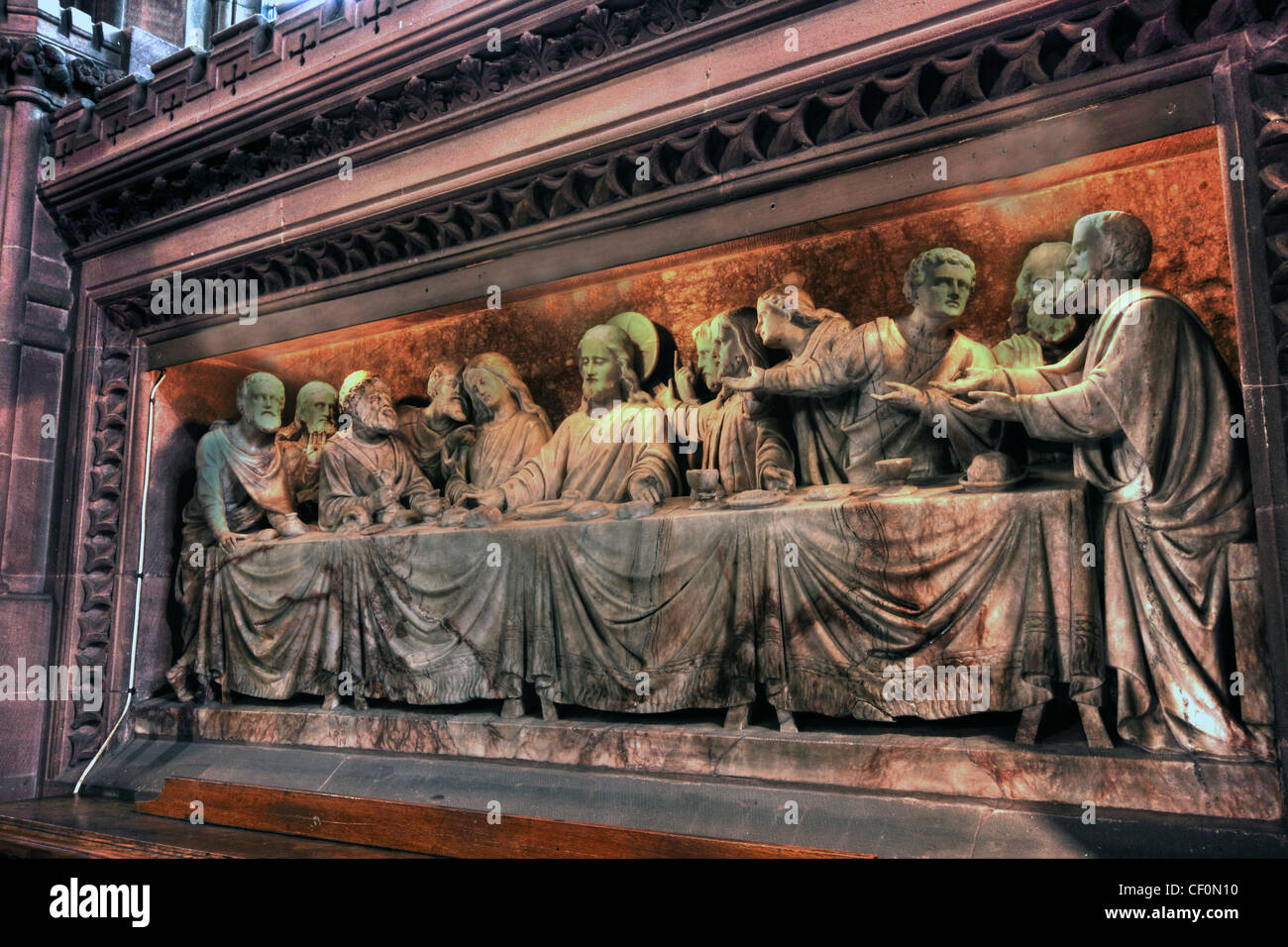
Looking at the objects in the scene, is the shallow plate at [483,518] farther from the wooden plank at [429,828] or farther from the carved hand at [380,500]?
the wooden plank at [429,828]

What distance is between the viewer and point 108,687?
22.2 ft

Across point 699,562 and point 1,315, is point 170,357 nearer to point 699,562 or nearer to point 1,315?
point 1,315

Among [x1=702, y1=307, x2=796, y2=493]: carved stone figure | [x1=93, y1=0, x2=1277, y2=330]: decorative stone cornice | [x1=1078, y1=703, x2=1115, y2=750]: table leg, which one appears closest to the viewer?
[x1=1078, y1=703, x2=1115, y2=750]: table leg

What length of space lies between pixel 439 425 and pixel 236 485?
5.43 ft

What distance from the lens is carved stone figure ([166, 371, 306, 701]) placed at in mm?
6746

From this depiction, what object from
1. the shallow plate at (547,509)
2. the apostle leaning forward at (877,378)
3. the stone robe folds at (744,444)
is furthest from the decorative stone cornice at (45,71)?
the apostle leaning forward at (877,378)

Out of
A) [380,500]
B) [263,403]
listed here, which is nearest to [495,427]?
[380,500]

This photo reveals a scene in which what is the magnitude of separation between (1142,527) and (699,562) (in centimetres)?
179

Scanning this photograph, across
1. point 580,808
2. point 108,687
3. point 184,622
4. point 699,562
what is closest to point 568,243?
point 699,562

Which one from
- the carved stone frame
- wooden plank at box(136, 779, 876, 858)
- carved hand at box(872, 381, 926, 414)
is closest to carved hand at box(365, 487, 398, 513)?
the carved stone frame

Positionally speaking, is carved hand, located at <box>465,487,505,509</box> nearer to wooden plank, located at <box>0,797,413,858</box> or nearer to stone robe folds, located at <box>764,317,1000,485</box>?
stone robe folds, located at <box>764,317,1000,485</box>

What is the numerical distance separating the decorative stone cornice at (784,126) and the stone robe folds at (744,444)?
1.11 m

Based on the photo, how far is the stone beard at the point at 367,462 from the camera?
626 centimetres

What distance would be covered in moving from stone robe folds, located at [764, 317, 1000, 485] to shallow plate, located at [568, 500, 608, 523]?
3.24ft
